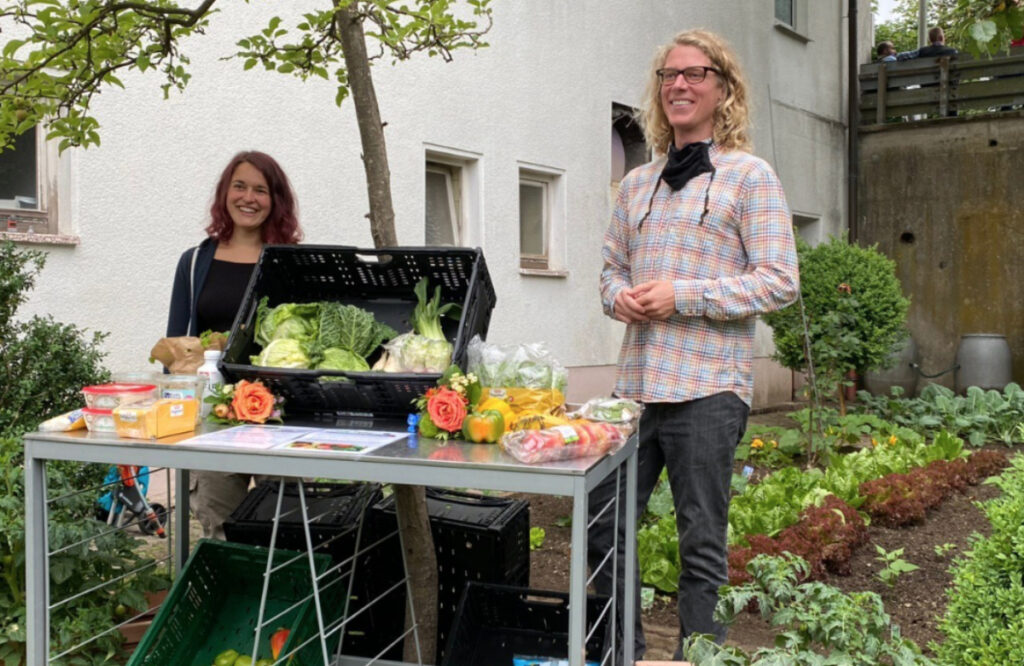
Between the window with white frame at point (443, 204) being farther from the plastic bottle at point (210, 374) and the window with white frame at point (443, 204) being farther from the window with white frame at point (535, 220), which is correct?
the plastic bottle at point (210, 374)

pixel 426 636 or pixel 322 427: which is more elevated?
pixel 322 427

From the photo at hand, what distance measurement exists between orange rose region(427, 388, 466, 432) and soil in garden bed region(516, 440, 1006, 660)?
1.72 m

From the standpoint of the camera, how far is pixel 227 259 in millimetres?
3529

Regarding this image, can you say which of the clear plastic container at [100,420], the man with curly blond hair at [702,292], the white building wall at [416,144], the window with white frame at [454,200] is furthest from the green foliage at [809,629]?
the window with white frame at [454,200]

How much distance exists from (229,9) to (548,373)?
4476 millimetres

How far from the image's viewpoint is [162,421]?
2.45 metres

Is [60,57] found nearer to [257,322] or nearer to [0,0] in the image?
[257,322]

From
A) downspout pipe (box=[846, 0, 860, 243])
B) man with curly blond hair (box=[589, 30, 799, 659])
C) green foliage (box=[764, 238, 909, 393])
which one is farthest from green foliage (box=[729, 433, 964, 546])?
downspout pipe (box=[846, 0, 860, 243])

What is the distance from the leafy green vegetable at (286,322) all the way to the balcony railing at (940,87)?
41.0ft

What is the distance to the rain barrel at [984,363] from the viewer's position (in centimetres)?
1178

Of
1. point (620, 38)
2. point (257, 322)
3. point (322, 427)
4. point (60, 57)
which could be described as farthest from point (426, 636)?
point (620, 38)

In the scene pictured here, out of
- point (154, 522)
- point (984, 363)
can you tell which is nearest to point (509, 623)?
point (154, 522)

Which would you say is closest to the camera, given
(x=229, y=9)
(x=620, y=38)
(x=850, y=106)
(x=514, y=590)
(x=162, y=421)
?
(x=162, y=421)

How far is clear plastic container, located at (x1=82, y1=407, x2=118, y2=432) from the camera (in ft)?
8.20
